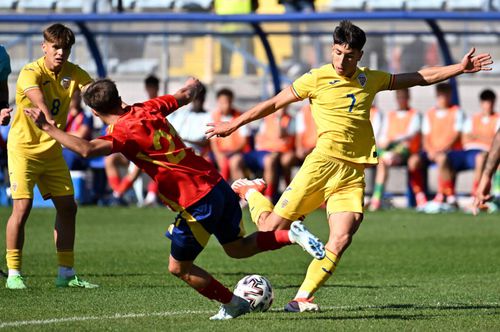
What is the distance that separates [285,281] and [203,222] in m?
2.95

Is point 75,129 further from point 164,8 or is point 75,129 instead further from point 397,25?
point 397,25

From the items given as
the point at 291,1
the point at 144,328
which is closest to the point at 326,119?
the point at 144,328

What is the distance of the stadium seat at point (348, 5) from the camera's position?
2171 centimetres

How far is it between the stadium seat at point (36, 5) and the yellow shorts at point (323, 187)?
1444 cm

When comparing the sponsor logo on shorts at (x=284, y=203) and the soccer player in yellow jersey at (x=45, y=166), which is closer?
the sponsor logo on shorts at (x=284, y=203)

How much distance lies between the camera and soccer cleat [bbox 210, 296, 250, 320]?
7785mm

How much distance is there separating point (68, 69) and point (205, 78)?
11532mm

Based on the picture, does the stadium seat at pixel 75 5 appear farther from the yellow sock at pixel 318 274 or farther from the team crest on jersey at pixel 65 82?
the yellow sock at pixel 318 274

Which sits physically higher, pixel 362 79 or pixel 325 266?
pixel 362 79

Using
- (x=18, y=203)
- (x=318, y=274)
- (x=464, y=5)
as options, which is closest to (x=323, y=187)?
(x=318, y=274)

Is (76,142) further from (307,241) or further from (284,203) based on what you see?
(284,203)

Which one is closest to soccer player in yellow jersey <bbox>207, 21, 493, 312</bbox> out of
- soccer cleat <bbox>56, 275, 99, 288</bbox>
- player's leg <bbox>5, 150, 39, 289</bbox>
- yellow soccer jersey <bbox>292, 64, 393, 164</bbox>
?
yellow soccer jersey <bbox>292, 64, 393, 164</bbox>

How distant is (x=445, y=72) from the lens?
28.4 ft

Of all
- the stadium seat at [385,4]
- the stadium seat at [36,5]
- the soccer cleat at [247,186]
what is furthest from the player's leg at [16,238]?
the stadium seat at [36,5]
